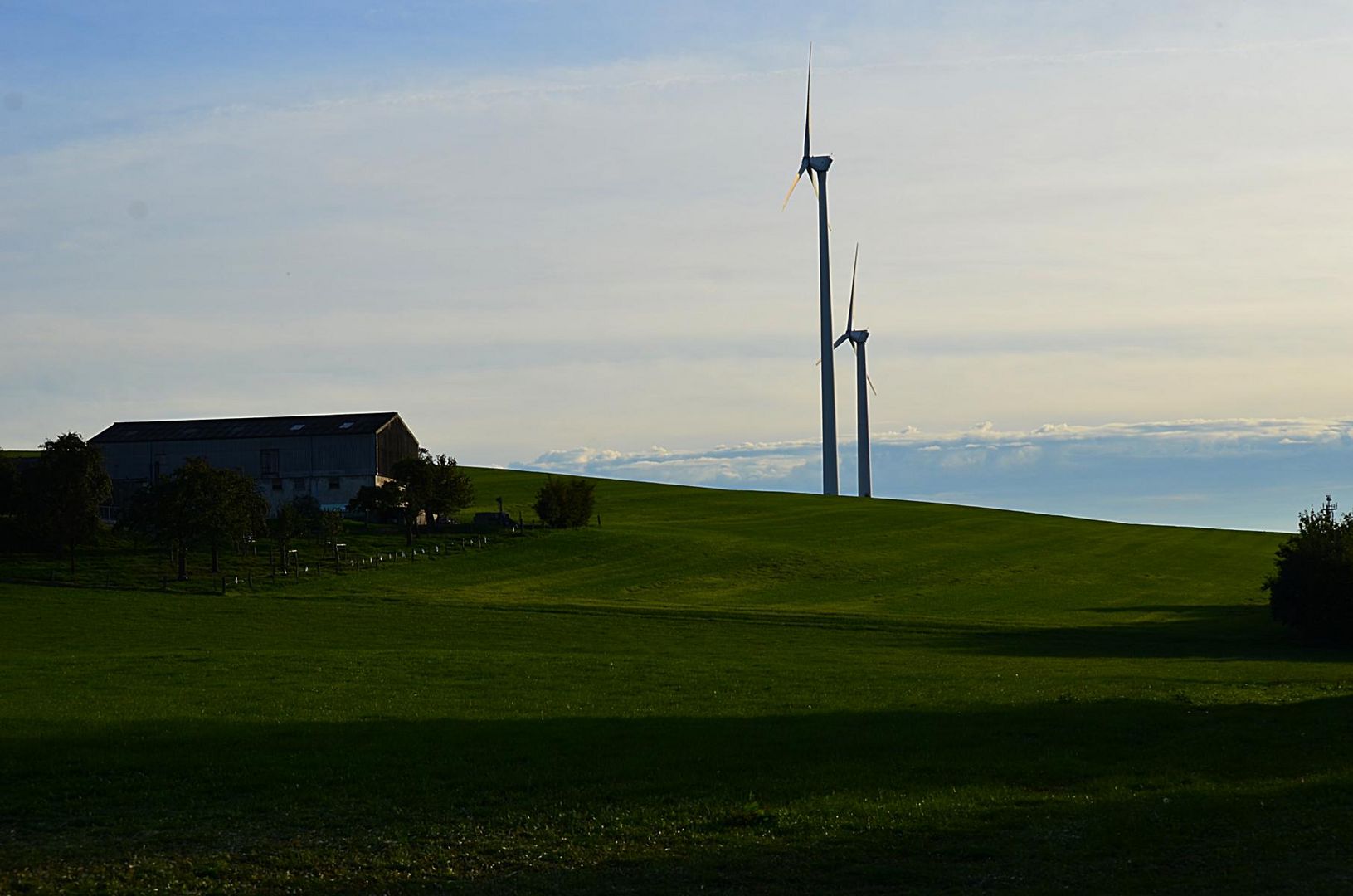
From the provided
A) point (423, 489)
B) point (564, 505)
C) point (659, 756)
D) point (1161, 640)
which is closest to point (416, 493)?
point (423, 489)

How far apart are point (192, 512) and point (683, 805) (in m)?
67.1

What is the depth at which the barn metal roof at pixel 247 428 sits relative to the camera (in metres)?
121

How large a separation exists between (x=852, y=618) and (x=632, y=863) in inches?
1991

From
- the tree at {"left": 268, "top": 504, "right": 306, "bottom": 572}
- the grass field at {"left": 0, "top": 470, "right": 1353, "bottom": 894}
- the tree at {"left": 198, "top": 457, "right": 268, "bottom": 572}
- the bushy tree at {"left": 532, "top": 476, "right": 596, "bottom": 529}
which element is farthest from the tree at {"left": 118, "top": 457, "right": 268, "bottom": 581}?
the bushy tree at {"left": 532, "top": 476, "right": 596, "bottom": 529}

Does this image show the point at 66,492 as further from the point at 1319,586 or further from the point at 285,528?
the point at 1319,586

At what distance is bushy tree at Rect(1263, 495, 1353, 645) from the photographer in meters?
61.5

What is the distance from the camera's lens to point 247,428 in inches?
4884

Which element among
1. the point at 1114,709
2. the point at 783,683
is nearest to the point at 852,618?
the point at 783,683

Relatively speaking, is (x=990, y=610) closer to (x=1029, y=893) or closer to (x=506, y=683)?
(x=506, y=683)

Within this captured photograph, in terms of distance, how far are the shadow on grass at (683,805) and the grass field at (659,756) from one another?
0.26 feet

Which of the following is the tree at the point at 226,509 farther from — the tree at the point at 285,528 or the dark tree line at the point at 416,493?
the dark tree line at the point at 416,493

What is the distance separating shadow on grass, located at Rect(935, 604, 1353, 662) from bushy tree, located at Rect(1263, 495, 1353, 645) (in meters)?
1.34

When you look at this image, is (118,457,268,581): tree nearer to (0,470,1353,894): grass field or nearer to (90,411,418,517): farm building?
(0,470,1353,894): grass field

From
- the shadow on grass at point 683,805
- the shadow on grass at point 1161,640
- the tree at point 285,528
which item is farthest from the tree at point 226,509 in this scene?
the shadow on grass at point 683,805
